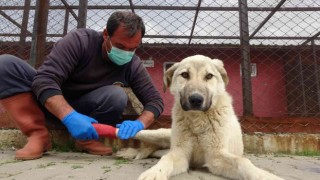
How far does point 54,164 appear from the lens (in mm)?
2949

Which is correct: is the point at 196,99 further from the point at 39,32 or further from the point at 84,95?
the point at 39,32

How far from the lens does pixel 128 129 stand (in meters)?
3.33

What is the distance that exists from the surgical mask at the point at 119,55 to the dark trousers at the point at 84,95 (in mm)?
310

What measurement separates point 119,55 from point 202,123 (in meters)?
1.15

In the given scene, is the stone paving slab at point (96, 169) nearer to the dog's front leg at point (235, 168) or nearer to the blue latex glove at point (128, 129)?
the dog's front leg at point (235, 168)

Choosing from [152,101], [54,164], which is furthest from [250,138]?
[54,164]

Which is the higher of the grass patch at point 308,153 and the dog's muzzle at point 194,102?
the dog's muzzle at point 194,102

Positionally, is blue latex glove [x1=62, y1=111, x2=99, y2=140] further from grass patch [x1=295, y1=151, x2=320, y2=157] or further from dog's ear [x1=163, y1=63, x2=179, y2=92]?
grass patch [x1=295, y1=151, x2=320, y2=157]

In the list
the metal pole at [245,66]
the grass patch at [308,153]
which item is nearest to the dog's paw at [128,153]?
the metal pole at [245,66]

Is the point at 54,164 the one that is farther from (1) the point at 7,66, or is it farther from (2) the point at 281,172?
(2) the point at 281,172

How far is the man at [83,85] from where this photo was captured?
3.21 m

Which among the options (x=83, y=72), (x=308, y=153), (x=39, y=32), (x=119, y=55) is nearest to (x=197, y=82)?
(x=119, y=55)

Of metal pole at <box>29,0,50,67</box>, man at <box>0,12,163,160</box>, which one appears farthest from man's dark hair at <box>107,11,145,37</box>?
metal pole at <box>29,0,50,67</box>

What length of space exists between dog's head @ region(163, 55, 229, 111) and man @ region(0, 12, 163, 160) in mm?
521
